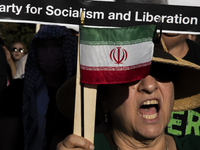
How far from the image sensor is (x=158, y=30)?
2.32 m

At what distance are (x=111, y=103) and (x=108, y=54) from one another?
49 cm

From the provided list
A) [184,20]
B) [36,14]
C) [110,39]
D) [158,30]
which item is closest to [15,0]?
[36,14]

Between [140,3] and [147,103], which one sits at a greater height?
[140,3]

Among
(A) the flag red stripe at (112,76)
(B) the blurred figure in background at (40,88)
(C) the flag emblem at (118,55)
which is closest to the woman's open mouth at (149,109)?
(A) the flag red stripe at (112,76)

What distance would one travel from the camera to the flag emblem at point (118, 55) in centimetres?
203

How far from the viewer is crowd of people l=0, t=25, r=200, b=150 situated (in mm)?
2273

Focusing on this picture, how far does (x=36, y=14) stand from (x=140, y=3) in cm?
72

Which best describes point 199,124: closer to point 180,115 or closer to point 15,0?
point 180,115

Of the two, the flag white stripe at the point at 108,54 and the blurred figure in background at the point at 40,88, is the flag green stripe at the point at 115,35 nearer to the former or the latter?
the flag white stripe at the point at 108,54

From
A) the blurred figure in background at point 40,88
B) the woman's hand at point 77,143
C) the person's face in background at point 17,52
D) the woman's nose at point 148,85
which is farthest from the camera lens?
the person's face in background at point 17,52

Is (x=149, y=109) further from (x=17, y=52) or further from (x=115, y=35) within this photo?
(x=17, y=52)

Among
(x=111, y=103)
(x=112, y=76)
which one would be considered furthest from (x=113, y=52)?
(x=111, y=103)

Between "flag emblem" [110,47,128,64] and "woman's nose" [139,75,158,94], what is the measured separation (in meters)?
0.29

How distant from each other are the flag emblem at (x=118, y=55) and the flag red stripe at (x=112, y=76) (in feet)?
0.25
